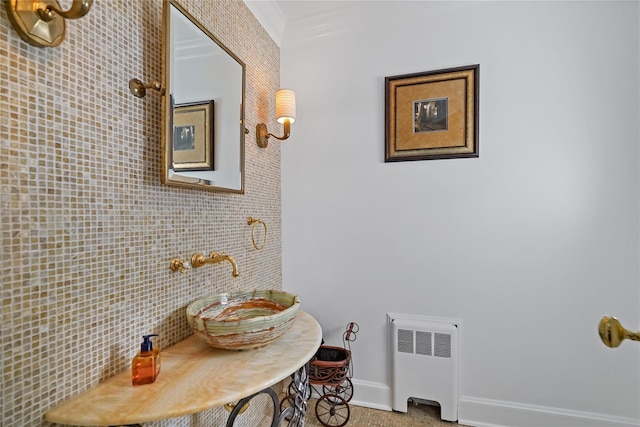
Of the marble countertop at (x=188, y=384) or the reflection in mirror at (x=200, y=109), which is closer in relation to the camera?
the marble countertop at (x=188, y=384)

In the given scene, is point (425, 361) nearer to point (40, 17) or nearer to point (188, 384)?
point (188, 384)

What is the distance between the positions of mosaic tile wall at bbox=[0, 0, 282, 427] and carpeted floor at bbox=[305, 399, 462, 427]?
2.39ft

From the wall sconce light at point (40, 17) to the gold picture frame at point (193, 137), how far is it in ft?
1.17

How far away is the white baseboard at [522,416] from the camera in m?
1.44

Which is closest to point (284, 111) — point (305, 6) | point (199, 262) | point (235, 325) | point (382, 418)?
point (305, 6)

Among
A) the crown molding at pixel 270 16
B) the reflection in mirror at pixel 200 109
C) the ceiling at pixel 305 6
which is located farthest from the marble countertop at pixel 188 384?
the ceiling at pixel 305 6

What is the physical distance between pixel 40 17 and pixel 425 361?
6.60 ft

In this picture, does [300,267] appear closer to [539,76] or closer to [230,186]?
[230,186]

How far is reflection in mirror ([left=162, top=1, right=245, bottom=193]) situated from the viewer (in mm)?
984

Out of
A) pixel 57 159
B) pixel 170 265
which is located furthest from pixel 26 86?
pixel 170 265

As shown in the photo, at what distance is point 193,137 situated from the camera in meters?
1.11

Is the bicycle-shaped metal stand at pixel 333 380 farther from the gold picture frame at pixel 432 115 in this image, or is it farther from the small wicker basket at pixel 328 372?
the gold picture frame at pixel 432 115

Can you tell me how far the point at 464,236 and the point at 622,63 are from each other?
3.66 ft

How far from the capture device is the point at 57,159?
0.70 metres
